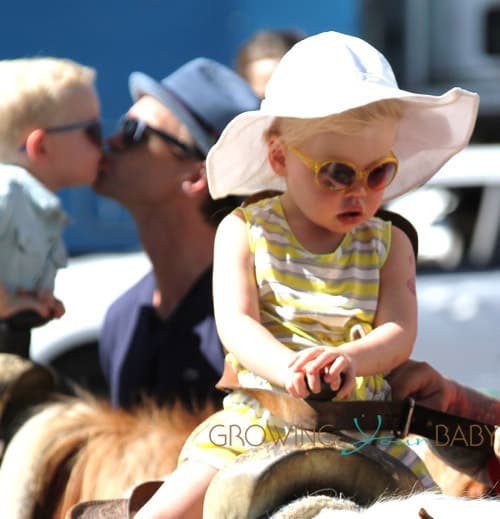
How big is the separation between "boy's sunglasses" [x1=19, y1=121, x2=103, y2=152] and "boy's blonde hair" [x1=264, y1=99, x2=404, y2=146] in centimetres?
116

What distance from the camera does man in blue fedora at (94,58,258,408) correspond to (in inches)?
132

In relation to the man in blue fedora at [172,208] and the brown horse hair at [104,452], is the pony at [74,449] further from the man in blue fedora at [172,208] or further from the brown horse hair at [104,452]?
the man in blue fedora at [172,208]

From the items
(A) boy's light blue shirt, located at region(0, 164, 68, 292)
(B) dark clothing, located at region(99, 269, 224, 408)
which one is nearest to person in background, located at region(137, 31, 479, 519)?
(A) boy's light blue shirt, located at region(0, 164, 68, 292)

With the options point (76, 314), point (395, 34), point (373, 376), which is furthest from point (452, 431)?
point (395, 34)

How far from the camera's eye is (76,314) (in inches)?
264

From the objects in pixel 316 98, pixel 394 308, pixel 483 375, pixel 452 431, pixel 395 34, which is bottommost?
pixel 483 375

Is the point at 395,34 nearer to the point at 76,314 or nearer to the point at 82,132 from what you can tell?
the point at 76,314

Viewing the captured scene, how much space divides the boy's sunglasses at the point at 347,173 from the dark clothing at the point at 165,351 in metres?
1.26

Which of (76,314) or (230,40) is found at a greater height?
(230,40)

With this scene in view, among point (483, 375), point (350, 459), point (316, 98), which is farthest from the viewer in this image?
point (483, 375)

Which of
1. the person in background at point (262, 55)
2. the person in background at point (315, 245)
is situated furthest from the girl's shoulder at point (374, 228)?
the person in background at point (262, 55)

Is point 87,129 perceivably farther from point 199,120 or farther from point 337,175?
point 337,175

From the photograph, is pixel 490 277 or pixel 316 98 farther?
pixel 490 277

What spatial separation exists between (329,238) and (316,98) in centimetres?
27
